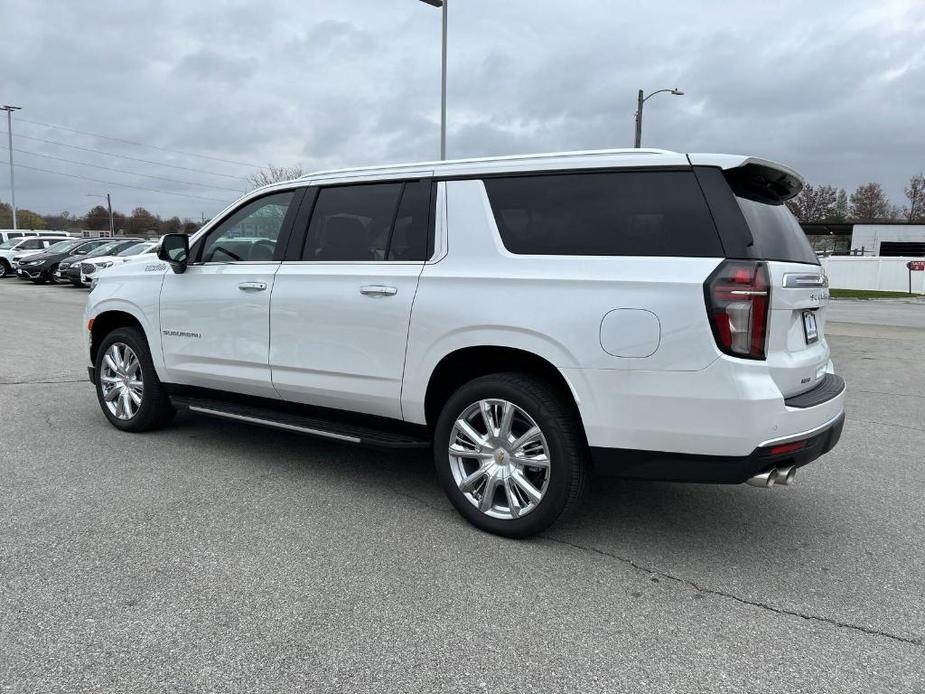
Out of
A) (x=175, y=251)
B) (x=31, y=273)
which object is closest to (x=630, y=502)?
(x=175, y=251)

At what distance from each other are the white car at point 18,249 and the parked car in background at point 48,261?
3034 millimetres

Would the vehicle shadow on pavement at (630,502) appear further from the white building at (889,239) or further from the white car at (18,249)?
the white building at (889,239)

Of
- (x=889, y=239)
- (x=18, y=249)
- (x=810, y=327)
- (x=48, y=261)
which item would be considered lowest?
(x=810, y=327)

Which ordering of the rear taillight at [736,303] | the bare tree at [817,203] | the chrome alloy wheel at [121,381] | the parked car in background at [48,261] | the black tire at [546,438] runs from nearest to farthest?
the rear taillight at [736,303] < the black tire at [546,438] < the chrome alloy wheel at [121,381] < the parked car in background at [48,261] < the bare tree at [817,203]

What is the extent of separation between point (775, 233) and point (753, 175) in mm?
292

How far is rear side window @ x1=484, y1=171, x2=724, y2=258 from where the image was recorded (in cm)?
323

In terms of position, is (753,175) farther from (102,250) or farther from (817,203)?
(817,203)

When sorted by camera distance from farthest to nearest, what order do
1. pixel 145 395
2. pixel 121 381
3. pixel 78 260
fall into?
pixel 78 260
pixel 121 381
pixel 145 395

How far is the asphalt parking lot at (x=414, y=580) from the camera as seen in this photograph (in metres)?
2.57

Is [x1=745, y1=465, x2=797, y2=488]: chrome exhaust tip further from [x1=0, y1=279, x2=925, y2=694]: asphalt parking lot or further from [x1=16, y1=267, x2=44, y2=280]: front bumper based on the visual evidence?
[x1=16, y1=267, x2=44, y2=280]: front bumper

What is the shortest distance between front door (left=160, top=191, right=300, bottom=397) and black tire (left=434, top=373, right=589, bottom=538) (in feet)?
5.16

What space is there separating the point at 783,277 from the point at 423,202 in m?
1.91

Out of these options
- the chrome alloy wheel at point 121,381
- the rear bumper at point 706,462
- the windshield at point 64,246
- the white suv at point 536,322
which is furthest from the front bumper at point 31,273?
the rear bumper at point 706,462

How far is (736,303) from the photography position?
3.08 m
